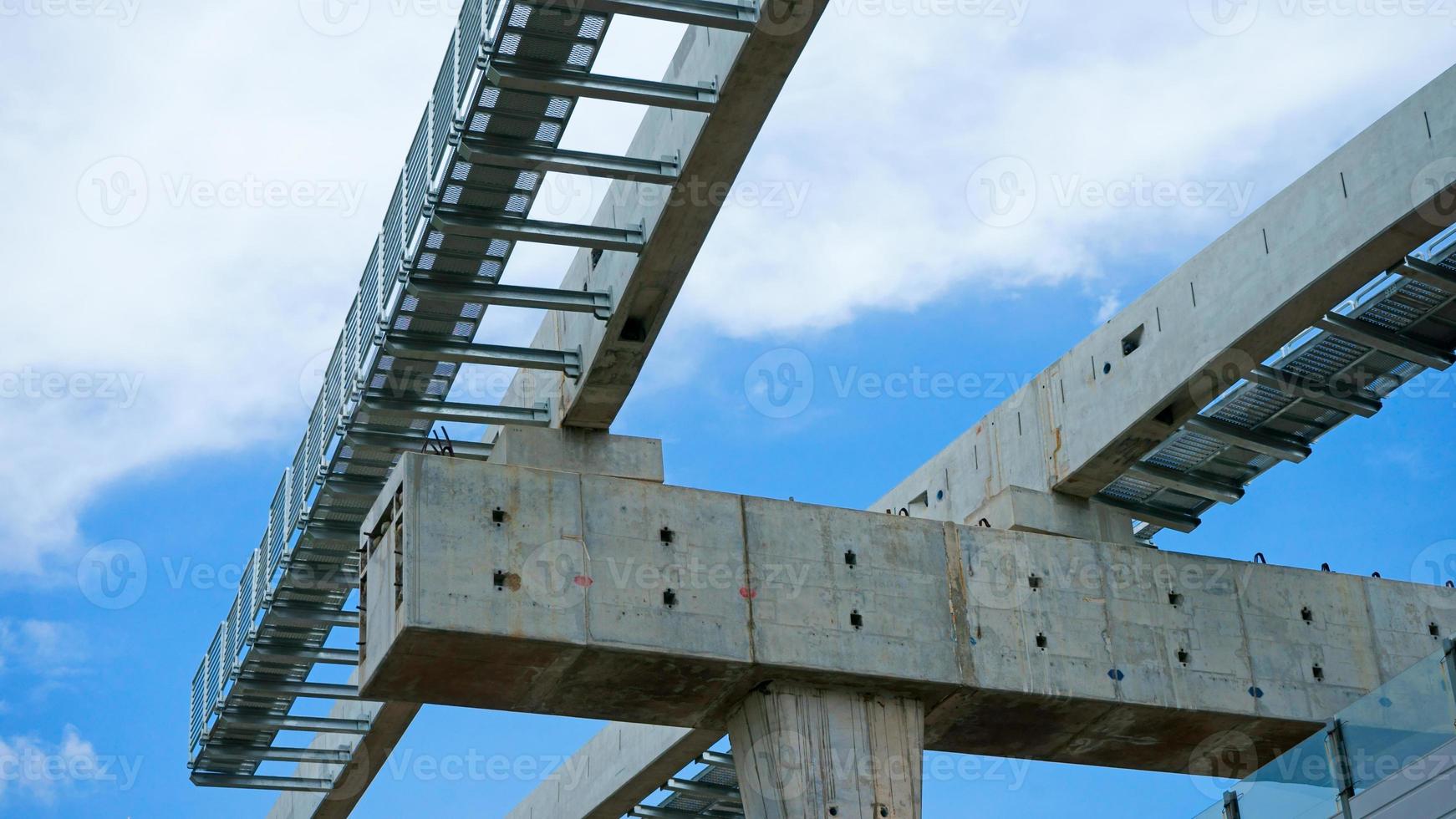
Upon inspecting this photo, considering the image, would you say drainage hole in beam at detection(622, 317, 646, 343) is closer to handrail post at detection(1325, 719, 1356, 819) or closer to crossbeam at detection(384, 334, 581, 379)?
crossbeam at detection(384, 334, 581, 379)

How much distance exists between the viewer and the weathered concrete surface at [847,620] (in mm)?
20234

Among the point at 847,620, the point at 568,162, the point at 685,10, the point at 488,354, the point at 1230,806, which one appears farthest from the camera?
the point at 847,620

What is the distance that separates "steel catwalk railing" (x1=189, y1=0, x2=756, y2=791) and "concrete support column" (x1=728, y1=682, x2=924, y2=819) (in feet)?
13.7

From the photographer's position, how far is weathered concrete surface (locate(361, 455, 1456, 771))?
20234mm

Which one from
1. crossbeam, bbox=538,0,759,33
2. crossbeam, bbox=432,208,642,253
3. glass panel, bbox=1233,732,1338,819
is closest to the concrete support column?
glass panel, bbox=1233,732,1338,819

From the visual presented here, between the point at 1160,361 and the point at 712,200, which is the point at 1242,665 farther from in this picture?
the point at 712,200

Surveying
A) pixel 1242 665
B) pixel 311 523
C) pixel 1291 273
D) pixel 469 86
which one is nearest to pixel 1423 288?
pixel 1291 273

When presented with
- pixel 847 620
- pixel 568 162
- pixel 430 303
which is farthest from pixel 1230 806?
pixel 430 303

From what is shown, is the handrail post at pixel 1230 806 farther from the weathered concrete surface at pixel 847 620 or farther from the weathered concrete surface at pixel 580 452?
the weathered concrete surface at pixel 580 452

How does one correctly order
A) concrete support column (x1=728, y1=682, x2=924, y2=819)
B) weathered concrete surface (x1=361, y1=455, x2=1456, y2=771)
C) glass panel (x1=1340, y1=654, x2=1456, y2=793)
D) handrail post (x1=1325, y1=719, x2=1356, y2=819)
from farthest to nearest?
concrete support column (x1=728, y1=682, x2=924, y2=819) < weathered concrete surface (x1=361, y1=455, x2=1456, y2=771) < handrail post (x1=1325, y1=719, x2=1356, y2=819) < glass panel (x1=1340, y1=654, x2=1456, y2=793)

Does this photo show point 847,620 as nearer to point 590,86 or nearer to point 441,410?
point 441,410

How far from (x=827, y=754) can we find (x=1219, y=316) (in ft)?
20.8

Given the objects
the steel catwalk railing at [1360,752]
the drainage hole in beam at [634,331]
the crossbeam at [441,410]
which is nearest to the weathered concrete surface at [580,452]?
the crossbeam at [441,410]

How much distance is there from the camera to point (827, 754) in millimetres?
21297
